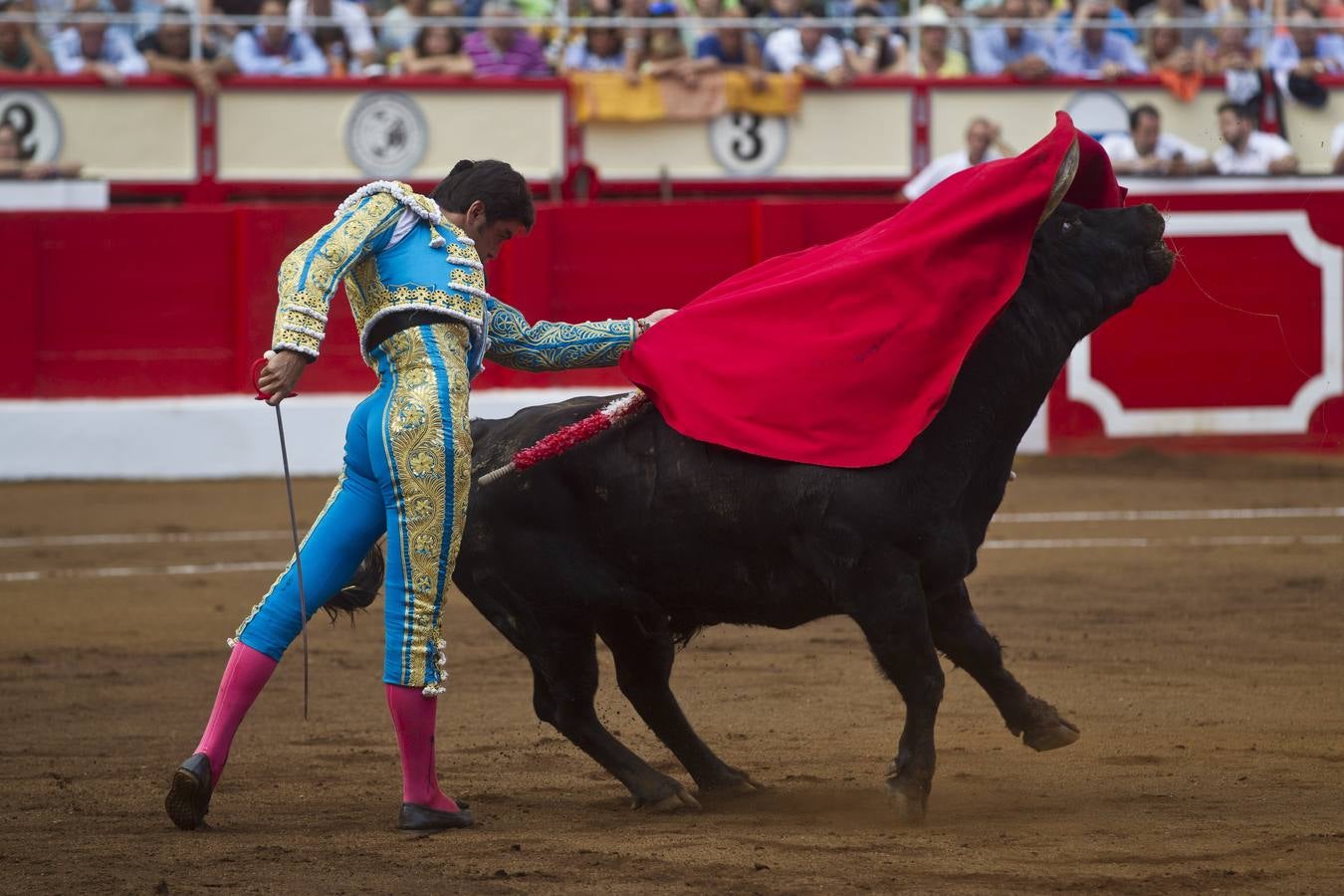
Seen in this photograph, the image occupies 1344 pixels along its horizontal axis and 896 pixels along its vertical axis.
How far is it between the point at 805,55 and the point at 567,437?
9.07 m

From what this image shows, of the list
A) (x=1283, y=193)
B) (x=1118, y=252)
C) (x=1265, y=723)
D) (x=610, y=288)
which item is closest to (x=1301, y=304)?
Result: (x=1283, y=193)

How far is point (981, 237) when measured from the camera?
382 centimetres

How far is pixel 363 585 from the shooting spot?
405 cm

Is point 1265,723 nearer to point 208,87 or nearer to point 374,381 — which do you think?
point 374,381

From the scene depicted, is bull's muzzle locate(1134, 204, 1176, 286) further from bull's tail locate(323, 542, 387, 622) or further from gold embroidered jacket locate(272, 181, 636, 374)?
bull's tail locate(323, 542, 387, 622)

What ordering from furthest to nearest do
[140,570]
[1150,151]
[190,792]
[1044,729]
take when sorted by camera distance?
[1150,151], [140,570], [1044,729], [190,792]

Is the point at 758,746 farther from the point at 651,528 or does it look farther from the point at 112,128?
the point at 112,128

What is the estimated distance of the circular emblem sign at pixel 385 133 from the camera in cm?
1216

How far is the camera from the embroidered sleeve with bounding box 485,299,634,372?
3.97 m

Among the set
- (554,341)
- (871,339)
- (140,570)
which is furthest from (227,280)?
(871,339)

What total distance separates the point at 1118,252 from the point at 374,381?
666 cm

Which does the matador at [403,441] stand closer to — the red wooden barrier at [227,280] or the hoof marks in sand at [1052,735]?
the hoof marks in sand at [1052,735]

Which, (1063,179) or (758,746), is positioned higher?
(1063,179)

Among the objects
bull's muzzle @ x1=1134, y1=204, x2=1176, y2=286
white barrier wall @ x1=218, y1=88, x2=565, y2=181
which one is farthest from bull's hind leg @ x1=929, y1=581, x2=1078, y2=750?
white barrier wall @ x1=218, y1=88, x2=565, y2=181
